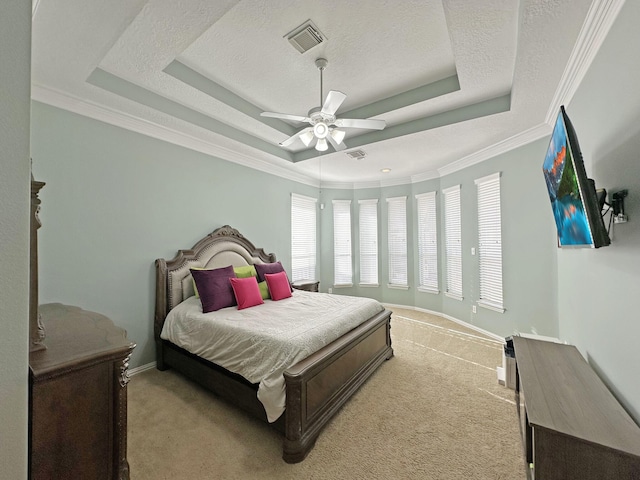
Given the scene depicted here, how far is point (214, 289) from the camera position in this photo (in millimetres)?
2959

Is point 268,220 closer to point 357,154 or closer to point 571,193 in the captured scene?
point 357,154

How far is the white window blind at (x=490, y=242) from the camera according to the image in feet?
12.5

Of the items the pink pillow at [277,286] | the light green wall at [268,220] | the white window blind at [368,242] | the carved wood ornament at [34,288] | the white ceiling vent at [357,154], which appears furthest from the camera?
the white window blind at [368,242]

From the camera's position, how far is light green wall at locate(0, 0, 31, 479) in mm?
816

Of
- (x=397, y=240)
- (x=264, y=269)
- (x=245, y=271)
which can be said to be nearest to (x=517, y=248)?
(x=397, y=240)

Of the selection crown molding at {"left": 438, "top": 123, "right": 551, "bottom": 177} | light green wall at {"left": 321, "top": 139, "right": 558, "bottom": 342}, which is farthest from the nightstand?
crown molding at {"left": 438, "top": 123, "right": 551, "bottom": 177}

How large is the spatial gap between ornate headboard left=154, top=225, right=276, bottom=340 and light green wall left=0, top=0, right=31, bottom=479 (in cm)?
231

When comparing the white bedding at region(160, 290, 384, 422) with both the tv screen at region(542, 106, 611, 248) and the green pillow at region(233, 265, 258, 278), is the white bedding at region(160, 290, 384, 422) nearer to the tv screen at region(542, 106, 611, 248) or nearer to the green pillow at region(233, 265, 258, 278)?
the green pillow at region(233, 265, 258, 278)

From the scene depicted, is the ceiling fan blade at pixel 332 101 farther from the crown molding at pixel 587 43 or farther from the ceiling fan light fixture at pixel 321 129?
the crown molding at pixel 587 43

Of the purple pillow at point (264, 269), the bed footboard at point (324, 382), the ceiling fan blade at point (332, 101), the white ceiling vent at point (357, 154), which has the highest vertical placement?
the white ceiling vent at point (357, 154)

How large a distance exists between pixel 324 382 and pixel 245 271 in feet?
6.49

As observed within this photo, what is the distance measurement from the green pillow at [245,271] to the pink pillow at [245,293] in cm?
40

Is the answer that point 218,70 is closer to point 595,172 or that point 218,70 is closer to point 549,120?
point 595,172

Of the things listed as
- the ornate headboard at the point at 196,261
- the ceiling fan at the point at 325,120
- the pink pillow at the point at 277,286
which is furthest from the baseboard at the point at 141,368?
the ceiling fan at the point at 325,120
